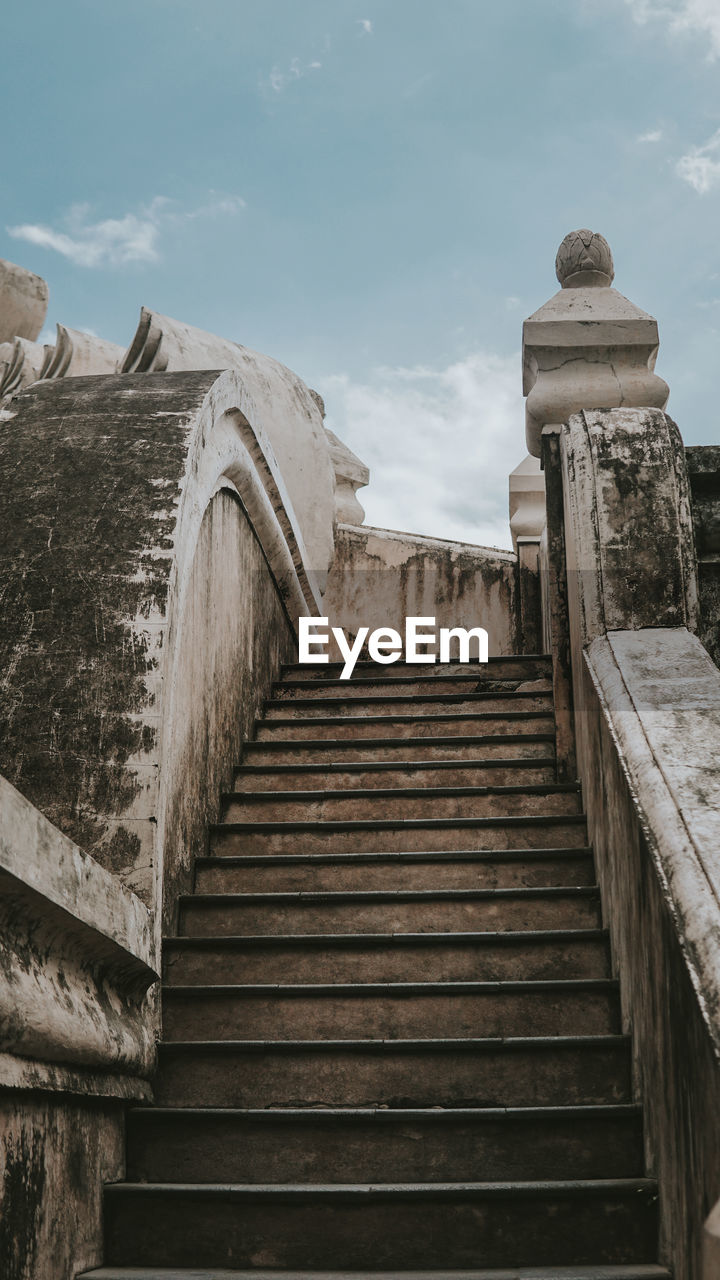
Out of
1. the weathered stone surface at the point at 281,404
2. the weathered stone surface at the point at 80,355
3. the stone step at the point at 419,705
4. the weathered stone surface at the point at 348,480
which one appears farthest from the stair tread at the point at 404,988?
the weathered stone surface at the point at 348,480

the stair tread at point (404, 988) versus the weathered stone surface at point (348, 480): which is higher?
the weathered stone surface at point (348, 480)

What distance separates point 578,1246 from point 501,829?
5.33 feet

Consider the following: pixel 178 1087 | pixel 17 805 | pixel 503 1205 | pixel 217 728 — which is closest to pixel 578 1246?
pixel 503 1205

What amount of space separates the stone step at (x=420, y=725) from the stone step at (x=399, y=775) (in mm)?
299

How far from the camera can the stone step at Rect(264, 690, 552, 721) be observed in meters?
5.25

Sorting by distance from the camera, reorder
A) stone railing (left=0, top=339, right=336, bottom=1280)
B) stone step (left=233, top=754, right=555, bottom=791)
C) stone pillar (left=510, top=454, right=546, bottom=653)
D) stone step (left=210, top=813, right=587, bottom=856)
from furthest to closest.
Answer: stone pillar (left=510, top=454, right=546, bottom=653) < stone step (left=233, top=754, right=555, bottom=791) < stone step (left=210, top=813, right=587, bottom=856) < stone railing (left=0, top=339, right=336, bottom=1280)

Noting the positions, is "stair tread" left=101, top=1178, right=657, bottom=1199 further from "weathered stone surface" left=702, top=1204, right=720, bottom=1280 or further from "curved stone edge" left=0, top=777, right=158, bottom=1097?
"weathered stone surface" left=702, top=1204, right=720, bottom=1280

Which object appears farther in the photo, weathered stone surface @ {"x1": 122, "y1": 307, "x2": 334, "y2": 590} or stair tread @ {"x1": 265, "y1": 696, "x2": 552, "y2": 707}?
weathered stone surface @ {"x1": 122, "y1": 307, "x2": 334, "y2": 590}

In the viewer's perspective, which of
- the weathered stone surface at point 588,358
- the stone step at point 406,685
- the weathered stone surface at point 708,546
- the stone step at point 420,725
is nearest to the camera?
the weathered stone surface at point 708,546

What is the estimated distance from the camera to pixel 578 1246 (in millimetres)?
2682

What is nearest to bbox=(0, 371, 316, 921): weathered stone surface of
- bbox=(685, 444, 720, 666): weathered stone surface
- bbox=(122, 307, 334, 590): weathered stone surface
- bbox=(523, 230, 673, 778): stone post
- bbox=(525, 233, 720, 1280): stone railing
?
bbox=(525, 233, 720, 1280): stone railing

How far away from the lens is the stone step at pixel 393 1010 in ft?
10.8

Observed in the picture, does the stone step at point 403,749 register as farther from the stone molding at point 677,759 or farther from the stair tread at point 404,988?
the stair tread at point 404,988

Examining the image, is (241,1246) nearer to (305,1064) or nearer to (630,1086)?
(305,1064)
